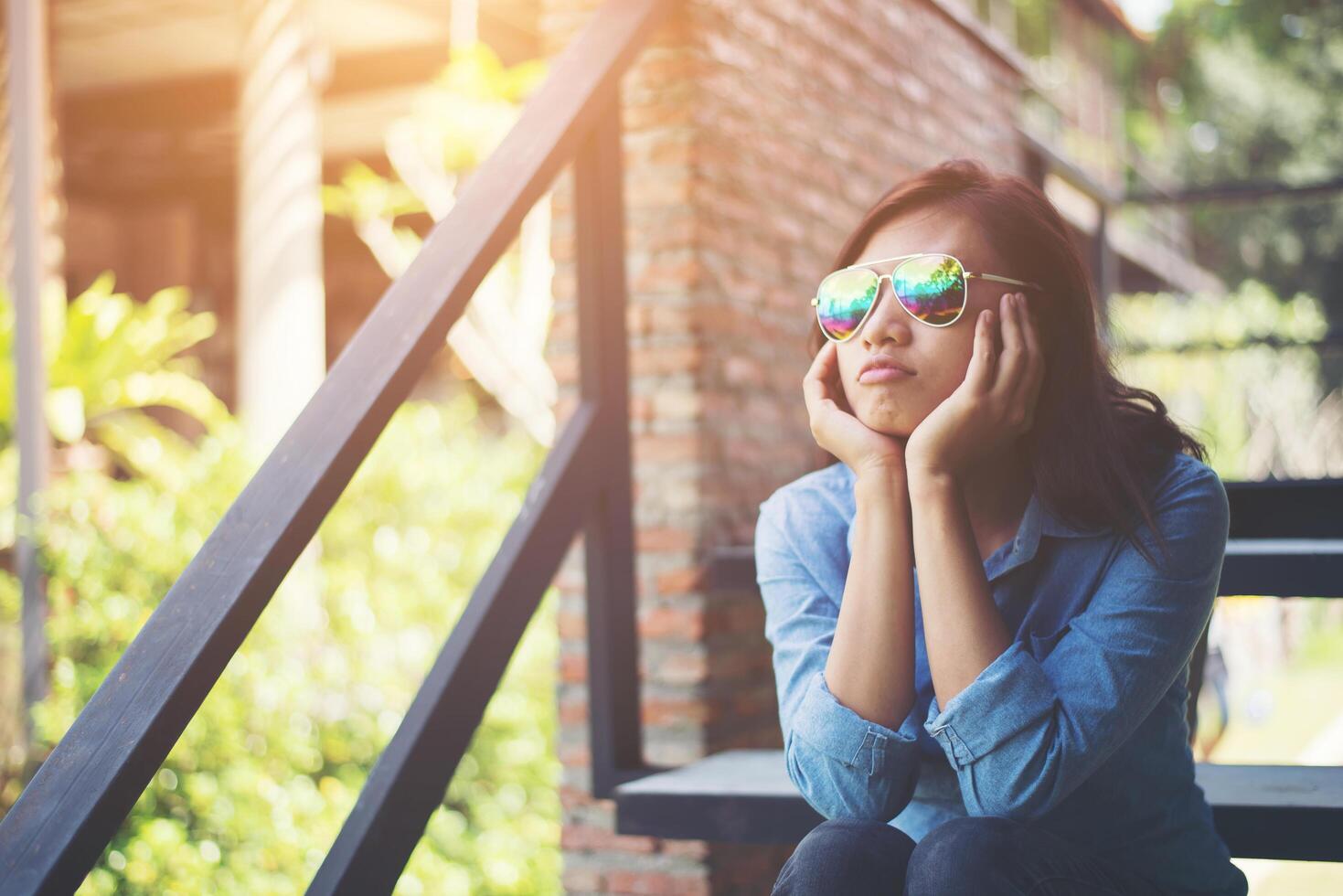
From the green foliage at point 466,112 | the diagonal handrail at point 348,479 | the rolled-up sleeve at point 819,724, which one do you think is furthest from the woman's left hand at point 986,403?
the green foliage at point 466,112

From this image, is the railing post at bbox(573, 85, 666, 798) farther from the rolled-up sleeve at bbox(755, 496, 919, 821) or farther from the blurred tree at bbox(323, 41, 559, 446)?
the blurred tree at bbox(323, 41, 559, 446)

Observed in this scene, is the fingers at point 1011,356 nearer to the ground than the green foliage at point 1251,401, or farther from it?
farther from it

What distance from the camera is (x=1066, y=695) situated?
1.40 m

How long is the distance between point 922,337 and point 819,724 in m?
0.48

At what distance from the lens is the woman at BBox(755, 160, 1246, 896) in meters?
1.39

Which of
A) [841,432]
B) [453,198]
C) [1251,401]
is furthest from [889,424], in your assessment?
[1251,401]

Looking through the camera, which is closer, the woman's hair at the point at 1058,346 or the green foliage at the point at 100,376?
the woman's hair at the point at 1058,346

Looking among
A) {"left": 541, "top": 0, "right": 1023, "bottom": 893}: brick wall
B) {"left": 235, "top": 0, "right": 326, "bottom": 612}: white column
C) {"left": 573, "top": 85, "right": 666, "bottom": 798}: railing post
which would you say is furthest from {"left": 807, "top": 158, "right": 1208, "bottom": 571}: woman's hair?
{"left": 235, "top": 0, "right": 326, "bottom": 612}: white column

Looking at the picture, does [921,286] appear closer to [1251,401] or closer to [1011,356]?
[1011,356]

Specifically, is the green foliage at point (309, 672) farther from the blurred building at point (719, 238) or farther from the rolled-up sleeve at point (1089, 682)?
the rolled-up sleeve at point (1089, 682)

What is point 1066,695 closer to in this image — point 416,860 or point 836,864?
point 836,864

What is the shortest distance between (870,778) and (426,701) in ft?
2.40

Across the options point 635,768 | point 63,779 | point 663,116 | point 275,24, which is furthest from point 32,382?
point 63,779

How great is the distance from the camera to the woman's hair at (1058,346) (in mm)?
1537
